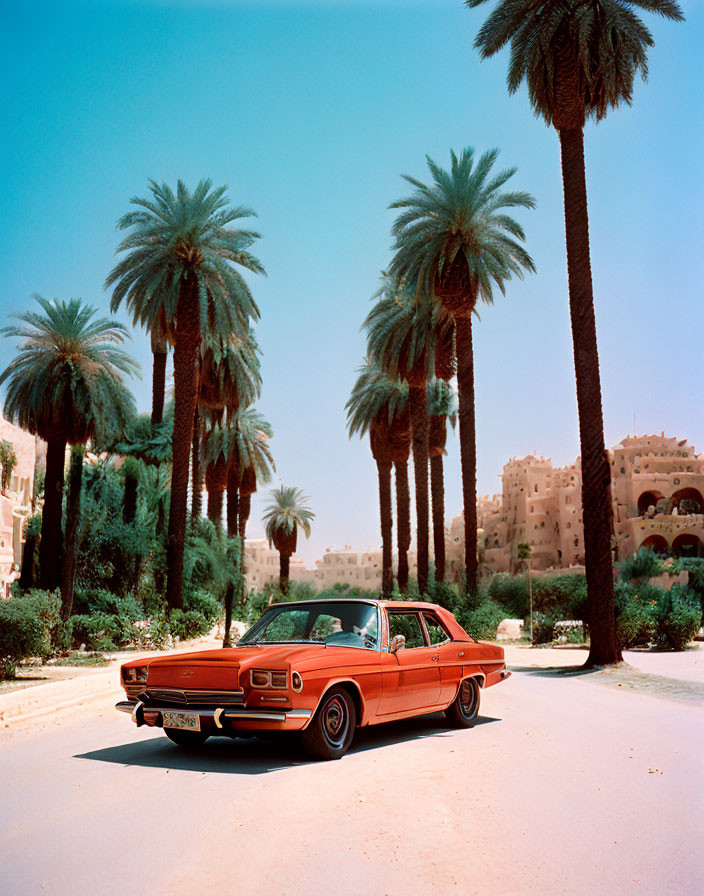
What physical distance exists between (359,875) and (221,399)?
34.5m

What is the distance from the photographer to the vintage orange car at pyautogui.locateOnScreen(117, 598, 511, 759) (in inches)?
276

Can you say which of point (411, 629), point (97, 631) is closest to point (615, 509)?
point (97, 631)

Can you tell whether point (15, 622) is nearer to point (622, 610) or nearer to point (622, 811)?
point (622, 811)

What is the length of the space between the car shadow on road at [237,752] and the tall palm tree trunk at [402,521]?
3249 centimetres

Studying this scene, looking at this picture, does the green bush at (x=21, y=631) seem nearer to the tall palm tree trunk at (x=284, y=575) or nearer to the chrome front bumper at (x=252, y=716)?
the chrome front bumper at (x=252, y=716)

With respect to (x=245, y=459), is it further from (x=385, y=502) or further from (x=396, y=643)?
(x=396, y=643)

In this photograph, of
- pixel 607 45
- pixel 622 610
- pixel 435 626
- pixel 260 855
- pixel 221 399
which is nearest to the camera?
pixel 260 855

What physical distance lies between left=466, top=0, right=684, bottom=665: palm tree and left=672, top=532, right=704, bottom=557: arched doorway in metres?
63.4

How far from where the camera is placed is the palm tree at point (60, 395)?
2902 cm

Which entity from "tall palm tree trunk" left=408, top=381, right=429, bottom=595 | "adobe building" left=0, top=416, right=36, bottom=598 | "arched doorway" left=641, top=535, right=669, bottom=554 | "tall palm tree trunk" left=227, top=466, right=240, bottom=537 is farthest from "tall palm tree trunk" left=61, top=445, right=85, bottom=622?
"arched doorway" left=641, top=535, right=669, bottom=554

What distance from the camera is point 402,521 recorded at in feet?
138

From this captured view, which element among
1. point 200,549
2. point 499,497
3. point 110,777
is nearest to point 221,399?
point 200,549

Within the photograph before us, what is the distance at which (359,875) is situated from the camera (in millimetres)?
4379

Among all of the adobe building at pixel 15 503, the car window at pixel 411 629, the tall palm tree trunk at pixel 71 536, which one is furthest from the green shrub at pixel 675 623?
the adobe building at pixel 15 503
